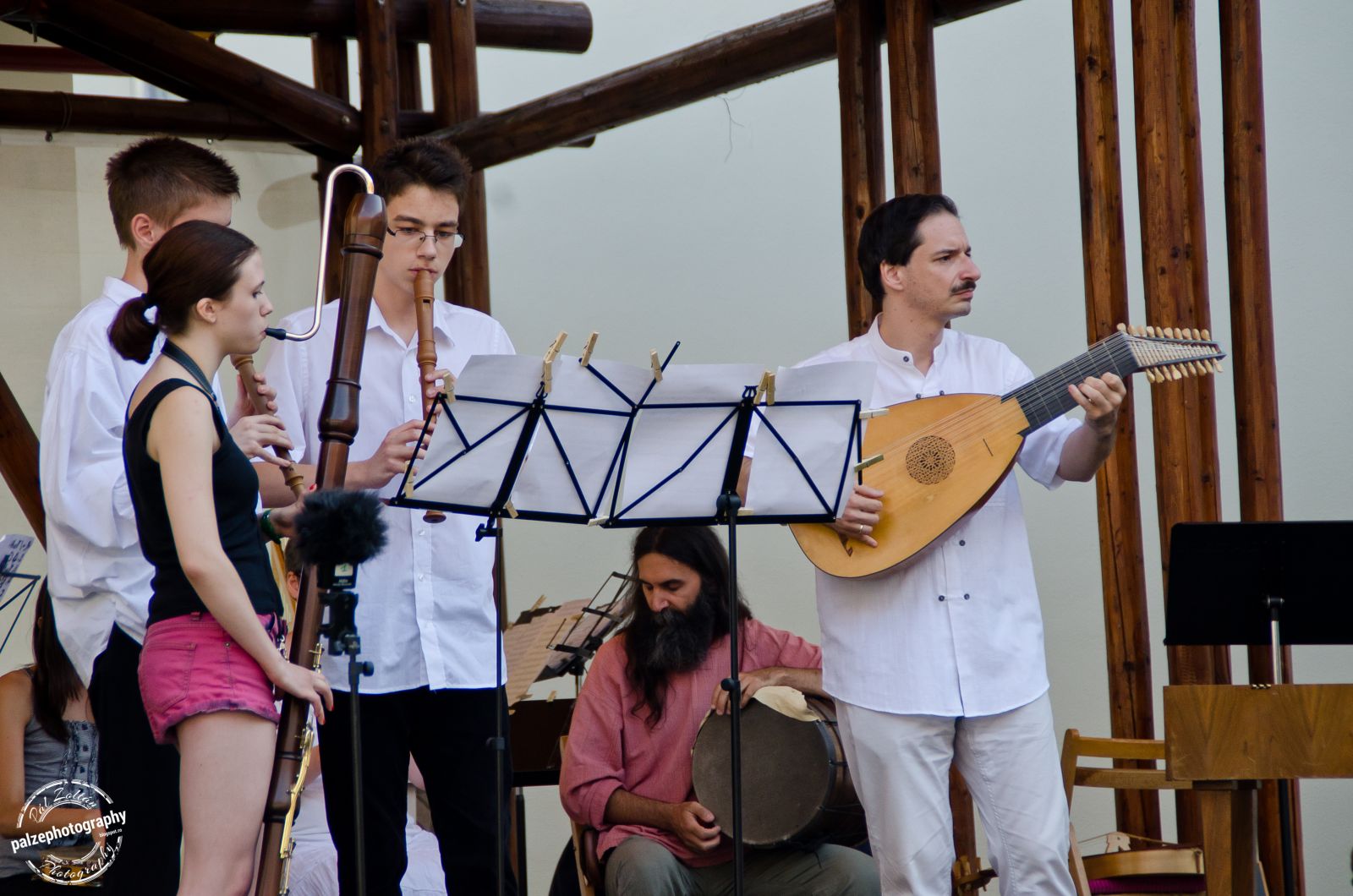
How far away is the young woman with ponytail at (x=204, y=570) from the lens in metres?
2.36

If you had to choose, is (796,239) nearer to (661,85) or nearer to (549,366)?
(661,85)

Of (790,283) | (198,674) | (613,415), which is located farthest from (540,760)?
(790,283)

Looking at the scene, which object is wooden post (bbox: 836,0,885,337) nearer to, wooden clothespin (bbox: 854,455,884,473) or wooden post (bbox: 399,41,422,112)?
wooden clothespin (bbox: 854,455,884,473)

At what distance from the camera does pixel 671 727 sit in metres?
4.15

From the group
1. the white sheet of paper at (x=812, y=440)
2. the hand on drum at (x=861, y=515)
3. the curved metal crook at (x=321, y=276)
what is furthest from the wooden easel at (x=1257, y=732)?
the curved metal crook at (x=321, y=276)

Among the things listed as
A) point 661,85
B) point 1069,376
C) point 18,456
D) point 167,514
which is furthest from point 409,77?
point 167,514

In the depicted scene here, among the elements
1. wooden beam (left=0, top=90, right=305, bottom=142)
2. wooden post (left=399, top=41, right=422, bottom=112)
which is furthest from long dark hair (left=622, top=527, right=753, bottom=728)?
wooden beam (left=0, top=90, right=305, bottom=142)

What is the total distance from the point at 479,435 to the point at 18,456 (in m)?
3.73

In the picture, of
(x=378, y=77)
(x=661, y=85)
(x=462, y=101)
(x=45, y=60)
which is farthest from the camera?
(x=45, y=60)

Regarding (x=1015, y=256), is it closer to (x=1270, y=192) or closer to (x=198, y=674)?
(x=1270, y=192)

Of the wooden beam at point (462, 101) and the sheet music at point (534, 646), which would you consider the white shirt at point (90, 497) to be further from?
the wooden beam at point (462, 101)

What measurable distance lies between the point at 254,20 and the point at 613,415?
4.20 metres

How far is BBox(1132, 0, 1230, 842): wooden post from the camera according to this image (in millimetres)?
4027

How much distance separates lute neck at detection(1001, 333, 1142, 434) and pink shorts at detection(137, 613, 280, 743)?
1740mm
